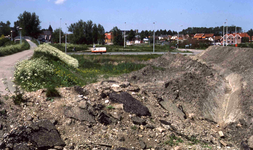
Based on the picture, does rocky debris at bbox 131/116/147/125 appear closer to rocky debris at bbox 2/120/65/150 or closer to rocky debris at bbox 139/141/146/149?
rocky debris at bbox 139/141/146/149

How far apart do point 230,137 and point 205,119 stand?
1949mm

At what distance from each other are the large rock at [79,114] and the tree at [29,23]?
73.5m

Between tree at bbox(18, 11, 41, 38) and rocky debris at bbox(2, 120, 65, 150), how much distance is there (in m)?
74.5

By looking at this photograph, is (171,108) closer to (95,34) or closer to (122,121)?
(122,121)

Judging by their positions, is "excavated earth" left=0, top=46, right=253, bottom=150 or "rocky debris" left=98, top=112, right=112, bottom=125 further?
"rocky debris" left=98, top=112, right=112, bottom=125

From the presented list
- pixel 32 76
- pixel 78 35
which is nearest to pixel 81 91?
pixel 32 76

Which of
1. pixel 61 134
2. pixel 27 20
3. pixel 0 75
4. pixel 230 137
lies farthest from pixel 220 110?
pixel 27 20

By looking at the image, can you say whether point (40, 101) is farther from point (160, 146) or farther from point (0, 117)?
point (160, 146)

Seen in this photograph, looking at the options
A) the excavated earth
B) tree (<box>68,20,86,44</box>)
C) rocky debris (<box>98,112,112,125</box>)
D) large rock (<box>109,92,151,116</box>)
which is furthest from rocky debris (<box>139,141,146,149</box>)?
tree (<box>68,20,86,44</box>)

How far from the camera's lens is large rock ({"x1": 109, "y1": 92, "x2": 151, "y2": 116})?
885cm

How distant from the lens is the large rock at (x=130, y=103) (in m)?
8.85

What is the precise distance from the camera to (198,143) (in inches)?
311

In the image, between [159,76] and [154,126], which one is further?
[159,76]

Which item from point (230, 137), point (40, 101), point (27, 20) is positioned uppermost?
point (27, 20)
